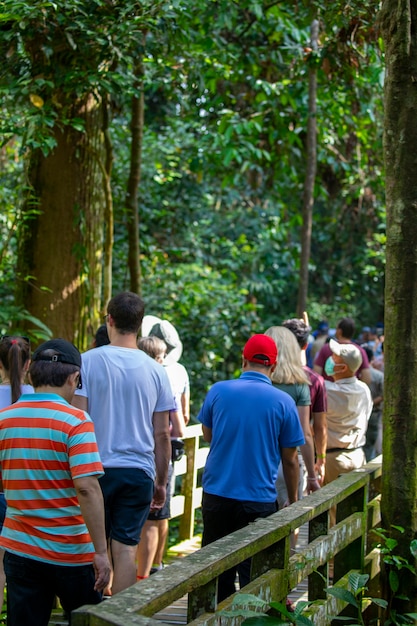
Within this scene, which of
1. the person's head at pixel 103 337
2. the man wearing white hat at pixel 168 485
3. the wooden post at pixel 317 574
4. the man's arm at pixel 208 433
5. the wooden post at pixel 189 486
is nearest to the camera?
the wooden post at pixel 317 574

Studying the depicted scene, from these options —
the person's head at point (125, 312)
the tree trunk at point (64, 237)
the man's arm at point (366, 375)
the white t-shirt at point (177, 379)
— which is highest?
the tree trunk at point (64, 237)

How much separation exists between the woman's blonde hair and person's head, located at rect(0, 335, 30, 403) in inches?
71.4

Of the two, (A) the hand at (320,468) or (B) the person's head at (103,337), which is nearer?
(B) the person's head at (103,337)

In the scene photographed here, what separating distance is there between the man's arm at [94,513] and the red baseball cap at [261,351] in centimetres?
166

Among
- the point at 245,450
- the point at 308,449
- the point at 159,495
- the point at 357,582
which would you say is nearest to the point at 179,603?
the point at 308,449

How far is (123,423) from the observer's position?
194 inches

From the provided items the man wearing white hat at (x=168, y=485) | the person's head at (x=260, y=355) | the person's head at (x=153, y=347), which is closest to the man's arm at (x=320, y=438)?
the man wearing white hat at (x=168, y=485)

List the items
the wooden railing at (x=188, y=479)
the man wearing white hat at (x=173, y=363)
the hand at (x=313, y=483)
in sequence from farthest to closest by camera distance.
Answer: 1. the wooden railing at (x=188, y=479)
2. the man wearing white hat at (x=173, y=363)
3. the hand at (x=313, y=483)

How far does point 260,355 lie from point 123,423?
876 millimetres

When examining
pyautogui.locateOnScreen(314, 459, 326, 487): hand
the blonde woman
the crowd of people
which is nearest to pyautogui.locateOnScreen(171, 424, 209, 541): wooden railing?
the crowd of people

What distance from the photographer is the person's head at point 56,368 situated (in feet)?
12.7

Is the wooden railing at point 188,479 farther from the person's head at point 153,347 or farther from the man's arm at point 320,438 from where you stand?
the person's head at point 153,347

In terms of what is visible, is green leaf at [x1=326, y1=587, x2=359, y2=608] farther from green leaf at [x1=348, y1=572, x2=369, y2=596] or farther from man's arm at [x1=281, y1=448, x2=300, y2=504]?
man's arm at [x1=281, y1=448, x2=300, y2=504]

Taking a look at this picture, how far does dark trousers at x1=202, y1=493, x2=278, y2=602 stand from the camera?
498 cm
